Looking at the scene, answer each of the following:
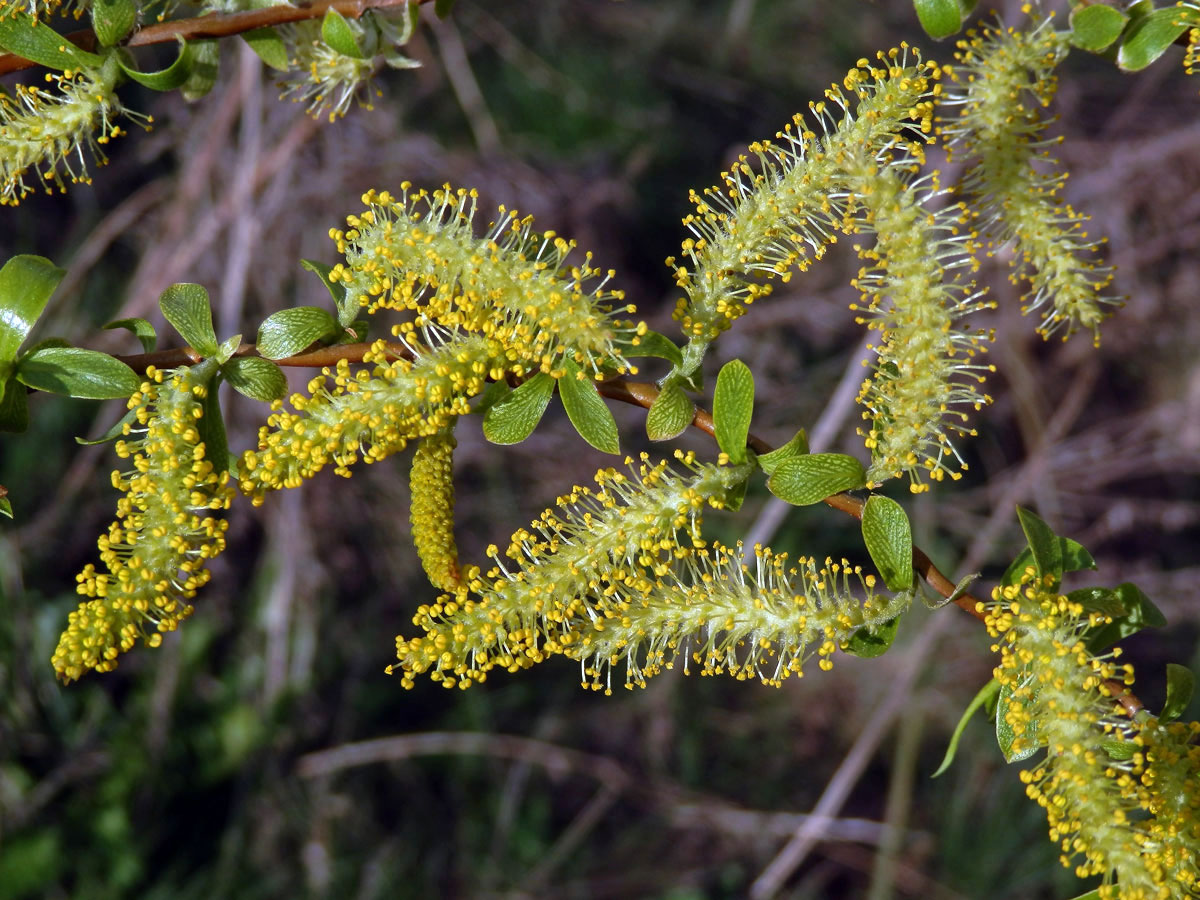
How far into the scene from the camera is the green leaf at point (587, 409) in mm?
955

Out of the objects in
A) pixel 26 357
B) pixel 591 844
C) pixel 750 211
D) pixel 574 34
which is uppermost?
pixel 574 34

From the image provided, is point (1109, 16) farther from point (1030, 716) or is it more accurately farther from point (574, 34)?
point (574, 34)

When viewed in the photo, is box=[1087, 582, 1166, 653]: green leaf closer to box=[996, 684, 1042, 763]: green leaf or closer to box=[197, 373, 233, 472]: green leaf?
box=[996, 684, 1042, 763]: green leaf

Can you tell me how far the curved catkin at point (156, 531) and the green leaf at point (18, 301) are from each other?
0.12 metres

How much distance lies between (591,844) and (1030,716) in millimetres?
2273

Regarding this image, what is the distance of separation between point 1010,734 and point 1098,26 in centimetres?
75

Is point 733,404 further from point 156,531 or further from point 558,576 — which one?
point 156,531

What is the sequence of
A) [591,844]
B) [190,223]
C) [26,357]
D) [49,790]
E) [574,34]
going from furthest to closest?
[574,34], [591,844], [190,223], [49,790], [26,357]

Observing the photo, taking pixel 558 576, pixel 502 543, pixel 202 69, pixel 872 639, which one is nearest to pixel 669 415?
pixel 558 576

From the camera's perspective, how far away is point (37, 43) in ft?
3.20

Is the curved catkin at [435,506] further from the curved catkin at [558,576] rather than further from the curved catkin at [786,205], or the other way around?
the curved catkin at [786,205]

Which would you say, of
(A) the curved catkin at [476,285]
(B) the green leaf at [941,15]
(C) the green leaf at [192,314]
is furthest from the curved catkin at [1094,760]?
(C) the green leaf at [192,314]

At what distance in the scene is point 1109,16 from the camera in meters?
1.06

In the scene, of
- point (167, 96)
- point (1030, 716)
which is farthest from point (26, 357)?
point (167, 96)
